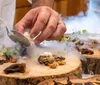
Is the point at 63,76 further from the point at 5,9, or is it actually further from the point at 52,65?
the point at 5,9

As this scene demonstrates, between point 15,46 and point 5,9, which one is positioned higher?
point 5,9

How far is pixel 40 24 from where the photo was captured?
32.6 inches

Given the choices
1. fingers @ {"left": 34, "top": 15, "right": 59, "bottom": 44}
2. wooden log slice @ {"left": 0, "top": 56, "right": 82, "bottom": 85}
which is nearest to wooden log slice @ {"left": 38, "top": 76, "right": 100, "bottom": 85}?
wooden log slice @ {"left": 0, "top": 56, "right": 82, "bottom": 85}

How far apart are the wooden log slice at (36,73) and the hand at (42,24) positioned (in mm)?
78

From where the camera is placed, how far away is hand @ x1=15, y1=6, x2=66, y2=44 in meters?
0.83

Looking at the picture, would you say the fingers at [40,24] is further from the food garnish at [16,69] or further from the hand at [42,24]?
the food garnish at [16,69]

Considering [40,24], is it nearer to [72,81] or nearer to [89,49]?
[72,81]

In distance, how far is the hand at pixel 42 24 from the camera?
828 mm

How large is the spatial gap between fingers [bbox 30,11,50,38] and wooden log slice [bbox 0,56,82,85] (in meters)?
0.08

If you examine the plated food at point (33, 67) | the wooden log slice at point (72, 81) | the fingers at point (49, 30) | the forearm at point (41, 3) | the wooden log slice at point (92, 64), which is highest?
the forearm at point (41, 3)

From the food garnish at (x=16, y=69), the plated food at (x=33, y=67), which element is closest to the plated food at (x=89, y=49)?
the plated food at (x=33, y=67)

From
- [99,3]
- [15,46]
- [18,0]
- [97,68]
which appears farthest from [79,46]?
[99,3]

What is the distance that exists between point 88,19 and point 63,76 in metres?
1.58

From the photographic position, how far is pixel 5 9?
100cm
